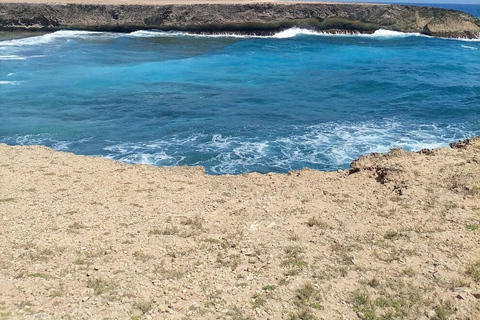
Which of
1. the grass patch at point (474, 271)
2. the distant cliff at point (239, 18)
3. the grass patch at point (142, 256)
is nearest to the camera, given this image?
the grass patch at point (474, 271)

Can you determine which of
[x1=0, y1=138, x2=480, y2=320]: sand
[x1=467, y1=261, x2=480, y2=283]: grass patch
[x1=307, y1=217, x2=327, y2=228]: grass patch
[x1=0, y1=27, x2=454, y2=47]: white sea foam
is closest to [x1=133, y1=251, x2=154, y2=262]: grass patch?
[x1=0, y1=138, x2=480, y2=320]: sand

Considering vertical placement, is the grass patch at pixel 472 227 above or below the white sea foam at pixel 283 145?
above

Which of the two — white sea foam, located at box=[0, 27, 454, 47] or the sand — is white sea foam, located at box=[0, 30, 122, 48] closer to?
white sea foam, located at box=[0, 27, 454, 47]

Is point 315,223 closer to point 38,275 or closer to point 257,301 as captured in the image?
point 257,301

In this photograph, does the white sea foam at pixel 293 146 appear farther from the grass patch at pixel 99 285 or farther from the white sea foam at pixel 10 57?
the white sea foam at pixel 10 57

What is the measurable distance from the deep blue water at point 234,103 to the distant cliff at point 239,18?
439 inches

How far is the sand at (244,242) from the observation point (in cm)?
589

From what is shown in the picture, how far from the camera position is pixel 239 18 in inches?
1858

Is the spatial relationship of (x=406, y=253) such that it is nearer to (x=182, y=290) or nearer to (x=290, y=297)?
(x=290, y=297)

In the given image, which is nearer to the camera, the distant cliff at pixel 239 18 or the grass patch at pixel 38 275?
Answer: the grass patch at pixel 38 275

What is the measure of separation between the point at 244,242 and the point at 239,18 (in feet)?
142

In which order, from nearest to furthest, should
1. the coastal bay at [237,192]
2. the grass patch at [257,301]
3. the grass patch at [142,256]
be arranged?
the grass patch at [257,301]
the coastal bay at [237,192]
the grass patch at [142,256]

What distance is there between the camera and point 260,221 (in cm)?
841

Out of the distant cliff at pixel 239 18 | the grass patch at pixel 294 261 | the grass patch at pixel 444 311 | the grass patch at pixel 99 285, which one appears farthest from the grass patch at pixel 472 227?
the distant cliff at pixel 239 18
